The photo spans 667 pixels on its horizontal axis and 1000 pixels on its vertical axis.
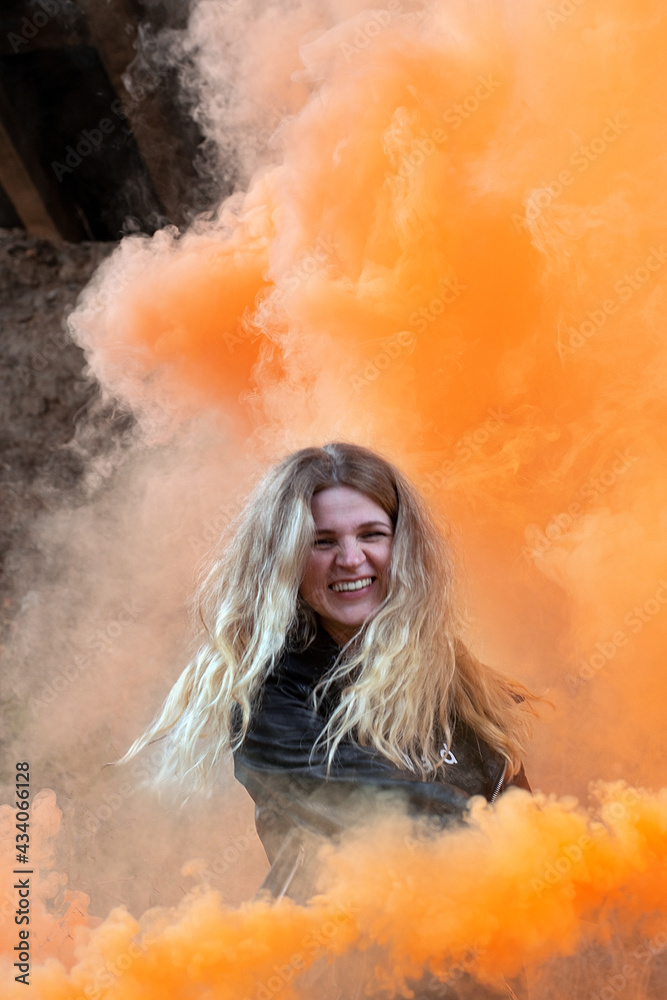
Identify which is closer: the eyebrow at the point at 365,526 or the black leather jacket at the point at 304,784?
the black leather jacket at the point at 304,784

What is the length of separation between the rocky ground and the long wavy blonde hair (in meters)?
1.94

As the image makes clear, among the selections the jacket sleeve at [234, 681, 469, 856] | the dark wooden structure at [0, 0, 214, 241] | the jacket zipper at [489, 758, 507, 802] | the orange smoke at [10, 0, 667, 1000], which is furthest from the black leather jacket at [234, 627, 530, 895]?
the dark wooden structure at [0, 0, 214, 241]

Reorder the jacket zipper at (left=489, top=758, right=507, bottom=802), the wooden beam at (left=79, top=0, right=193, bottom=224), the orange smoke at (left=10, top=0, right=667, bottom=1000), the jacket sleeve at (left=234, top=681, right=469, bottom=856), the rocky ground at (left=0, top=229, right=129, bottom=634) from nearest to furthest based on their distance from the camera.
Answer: the jacket sleeve at (left=234, top=681, right=469, bottom=856) → the jacket zipper at (left=489, top=758, right=507, bottom=802) → the orange smoke at (left=10, top=0, right=667, bottom=1000) → the wooden beam at (left=79, top=0, right=193, bottom=224) → the rocky ground at (left=0, top=229, right=129, bottom=634)

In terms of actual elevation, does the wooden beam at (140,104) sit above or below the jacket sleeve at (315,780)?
above

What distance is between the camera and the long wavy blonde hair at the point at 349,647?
199cm

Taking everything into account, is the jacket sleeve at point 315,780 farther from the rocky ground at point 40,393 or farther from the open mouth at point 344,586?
the rocky ground at point 40,393

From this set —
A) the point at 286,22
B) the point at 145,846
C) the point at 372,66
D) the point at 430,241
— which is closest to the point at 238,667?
the point at 145,846

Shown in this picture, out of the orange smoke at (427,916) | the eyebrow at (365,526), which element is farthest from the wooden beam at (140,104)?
the orange smoke at (427,916)

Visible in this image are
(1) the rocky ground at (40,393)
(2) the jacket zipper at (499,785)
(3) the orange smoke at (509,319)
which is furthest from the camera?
(1) the rocky ground at (40,393)

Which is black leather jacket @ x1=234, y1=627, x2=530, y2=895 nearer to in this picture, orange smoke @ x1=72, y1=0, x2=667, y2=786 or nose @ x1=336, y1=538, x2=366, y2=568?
nose @ x1=336, y1=538, x2=366, y2=568

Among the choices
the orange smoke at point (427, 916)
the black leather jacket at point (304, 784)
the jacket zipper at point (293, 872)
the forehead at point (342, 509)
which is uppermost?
the forehead at point (342, 509)

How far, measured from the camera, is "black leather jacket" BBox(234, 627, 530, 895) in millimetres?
1895

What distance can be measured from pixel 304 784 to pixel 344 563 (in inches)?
21.5

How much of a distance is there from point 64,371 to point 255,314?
1793mm
